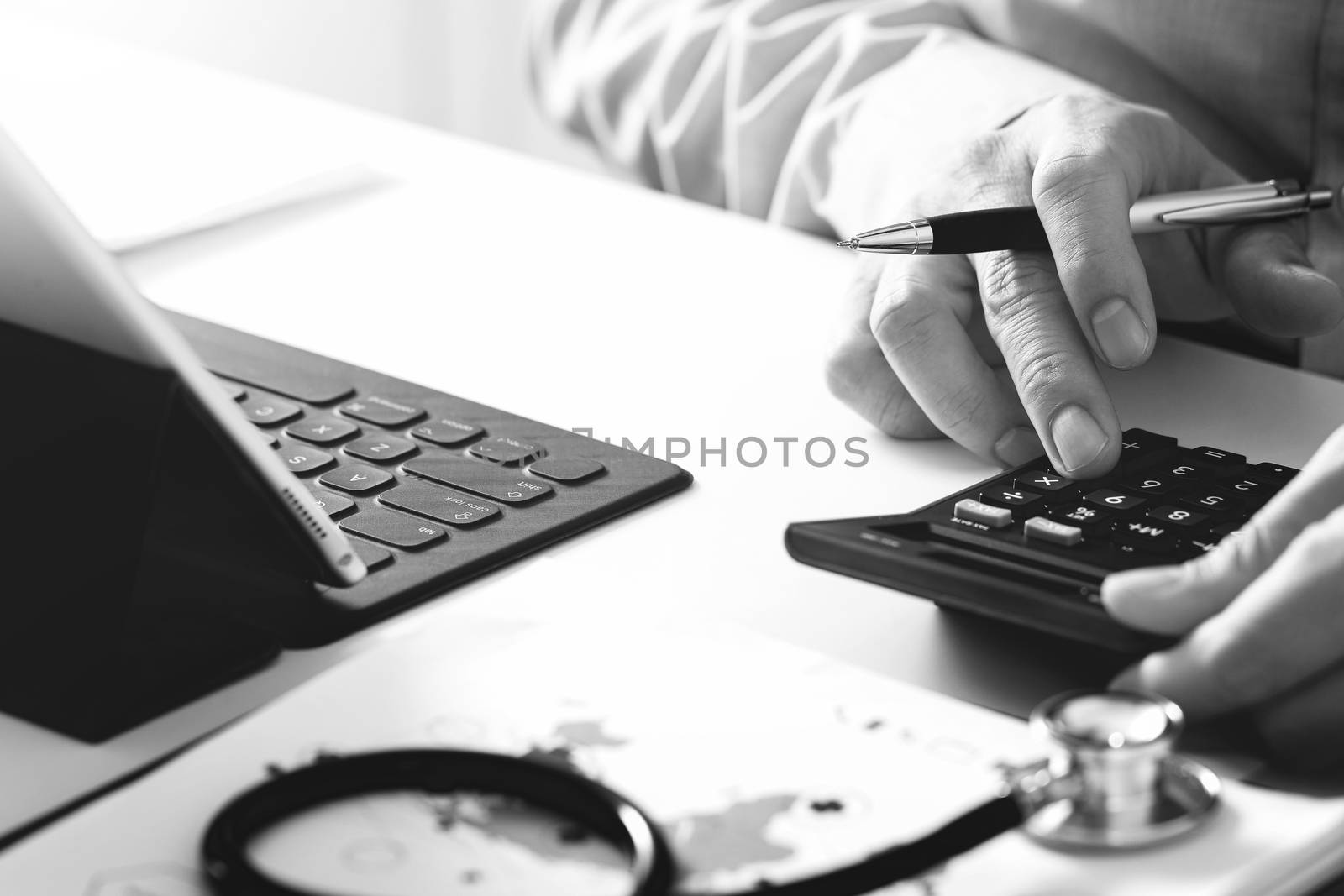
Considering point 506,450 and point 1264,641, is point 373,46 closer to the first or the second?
point 506,450

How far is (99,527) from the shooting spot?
408mm

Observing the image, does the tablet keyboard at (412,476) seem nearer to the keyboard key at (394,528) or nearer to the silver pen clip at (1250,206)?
the keyboard key at (394,528)

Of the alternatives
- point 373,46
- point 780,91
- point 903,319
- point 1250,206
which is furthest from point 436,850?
point 373,46

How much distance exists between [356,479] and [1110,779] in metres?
0.28

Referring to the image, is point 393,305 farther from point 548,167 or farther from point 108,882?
point 108,882

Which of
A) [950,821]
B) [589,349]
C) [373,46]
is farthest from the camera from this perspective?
[373,46]

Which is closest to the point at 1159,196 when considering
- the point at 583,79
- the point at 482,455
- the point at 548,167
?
the point at 482,455

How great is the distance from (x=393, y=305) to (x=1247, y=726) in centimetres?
47

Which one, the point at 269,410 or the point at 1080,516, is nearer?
the point at 1080,516

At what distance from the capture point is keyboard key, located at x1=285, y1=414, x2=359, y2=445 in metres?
0.56

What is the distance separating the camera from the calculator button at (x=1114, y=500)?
48 cm

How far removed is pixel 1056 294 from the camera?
0.59 meters

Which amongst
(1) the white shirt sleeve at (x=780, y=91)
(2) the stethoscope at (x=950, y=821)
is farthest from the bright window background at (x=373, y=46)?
(2) the stethoscope at (x=950, y=821)

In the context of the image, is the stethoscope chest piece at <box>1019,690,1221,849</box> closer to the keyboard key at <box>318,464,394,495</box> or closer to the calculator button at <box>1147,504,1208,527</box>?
the calculator button at <box>1147,504,1208,527</box>
